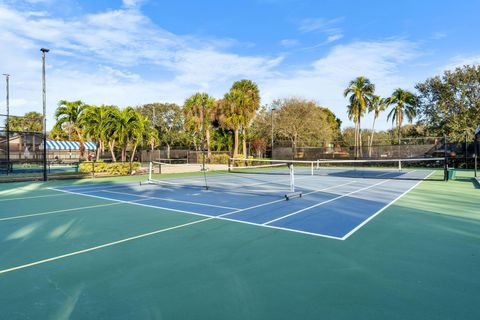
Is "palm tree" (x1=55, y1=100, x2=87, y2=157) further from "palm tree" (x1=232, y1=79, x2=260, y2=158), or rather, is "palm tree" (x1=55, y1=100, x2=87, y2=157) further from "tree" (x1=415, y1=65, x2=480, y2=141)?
"tree" (x1=415, y1=65, x2=480, y2=141)

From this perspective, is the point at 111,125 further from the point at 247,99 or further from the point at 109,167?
the point at 247,99

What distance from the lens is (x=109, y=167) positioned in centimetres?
2192

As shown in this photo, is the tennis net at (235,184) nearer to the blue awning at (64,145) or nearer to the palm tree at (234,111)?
the palm tree at (234,111)

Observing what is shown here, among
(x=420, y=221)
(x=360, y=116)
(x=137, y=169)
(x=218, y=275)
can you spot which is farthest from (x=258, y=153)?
(x=218, y=275)

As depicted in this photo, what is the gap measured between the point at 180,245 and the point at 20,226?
4.26 metres

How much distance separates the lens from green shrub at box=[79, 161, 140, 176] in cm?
2109

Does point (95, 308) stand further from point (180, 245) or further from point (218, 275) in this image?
point (180, 245)

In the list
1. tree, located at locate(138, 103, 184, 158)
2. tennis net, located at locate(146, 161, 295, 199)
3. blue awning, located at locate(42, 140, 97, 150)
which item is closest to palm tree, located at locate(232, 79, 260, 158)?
tennis net, located at locate(146, 161, 295, 199)

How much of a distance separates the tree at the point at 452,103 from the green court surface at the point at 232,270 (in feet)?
98.7

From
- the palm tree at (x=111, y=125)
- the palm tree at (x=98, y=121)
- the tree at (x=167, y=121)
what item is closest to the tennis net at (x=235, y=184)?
the palm tree at (x=111, y=125)

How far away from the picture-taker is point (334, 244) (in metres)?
5.45

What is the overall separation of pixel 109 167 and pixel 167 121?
1542 inches

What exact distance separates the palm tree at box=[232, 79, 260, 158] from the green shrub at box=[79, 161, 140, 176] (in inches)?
627

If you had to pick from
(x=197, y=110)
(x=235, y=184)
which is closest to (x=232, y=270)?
(x=235, y=184)
